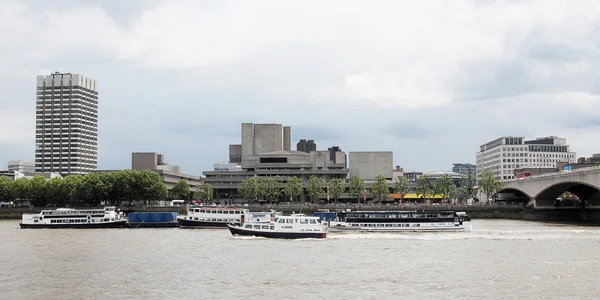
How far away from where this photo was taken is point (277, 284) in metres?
58.0

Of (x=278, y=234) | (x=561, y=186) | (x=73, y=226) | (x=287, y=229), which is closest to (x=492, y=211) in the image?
(x=561, y=186)

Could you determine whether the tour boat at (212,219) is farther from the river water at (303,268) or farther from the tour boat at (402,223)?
the river water at (303,268)

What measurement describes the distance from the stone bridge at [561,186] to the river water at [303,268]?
1347 inches

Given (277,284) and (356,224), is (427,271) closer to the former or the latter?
(277,284)

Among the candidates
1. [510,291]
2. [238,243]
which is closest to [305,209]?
[238,243]

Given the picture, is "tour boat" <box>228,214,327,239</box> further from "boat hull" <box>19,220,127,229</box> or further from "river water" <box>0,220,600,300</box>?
"boat hull" <box>19,220,127,229</box>

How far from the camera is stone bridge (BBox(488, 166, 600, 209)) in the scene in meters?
136

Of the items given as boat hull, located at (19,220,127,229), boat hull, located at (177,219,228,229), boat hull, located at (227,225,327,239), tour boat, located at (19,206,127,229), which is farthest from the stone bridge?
boat hull, located at (19,220,127,229)

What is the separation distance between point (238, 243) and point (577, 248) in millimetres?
44064

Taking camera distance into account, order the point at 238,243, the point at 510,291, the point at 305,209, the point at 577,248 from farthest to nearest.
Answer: the point at 305,209
the point at 238,243
the point at 577,248
the point at 510,291

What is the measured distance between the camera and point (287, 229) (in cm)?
10488

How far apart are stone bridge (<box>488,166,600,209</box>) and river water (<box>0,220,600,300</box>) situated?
3421cm

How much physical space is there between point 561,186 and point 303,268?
10811cm

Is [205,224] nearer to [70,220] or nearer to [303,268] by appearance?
[70,220]
